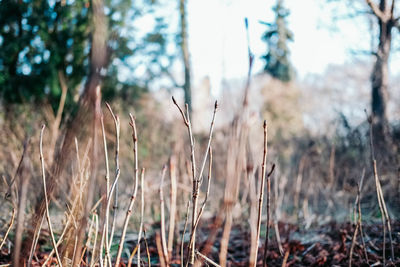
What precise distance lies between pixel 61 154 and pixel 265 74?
1620cm

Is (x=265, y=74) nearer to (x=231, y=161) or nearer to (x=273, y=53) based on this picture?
(x=273, y=53)

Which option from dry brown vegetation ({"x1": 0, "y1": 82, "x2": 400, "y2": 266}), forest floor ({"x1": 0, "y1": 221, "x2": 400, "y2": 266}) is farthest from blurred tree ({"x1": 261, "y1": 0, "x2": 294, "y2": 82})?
forest floor ({"x1": 0, "y1": 221, "x2": 400, "y2": 266})

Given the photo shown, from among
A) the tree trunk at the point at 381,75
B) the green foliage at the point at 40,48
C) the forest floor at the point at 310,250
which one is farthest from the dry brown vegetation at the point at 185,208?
the tree trunk at the point at 381,75

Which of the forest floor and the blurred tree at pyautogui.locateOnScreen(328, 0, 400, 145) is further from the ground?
the blurred tree at pyautogui.locateOnScreen(328, 0, 400, 145)

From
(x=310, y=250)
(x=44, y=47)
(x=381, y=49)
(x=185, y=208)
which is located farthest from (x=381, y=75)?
(x=44, y=47)

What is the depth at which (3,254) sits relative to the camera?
6.75ft

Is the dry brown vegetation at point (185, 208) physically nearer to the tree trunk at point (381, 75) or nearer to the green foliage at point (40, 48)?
the green foliage at point (40, 48)

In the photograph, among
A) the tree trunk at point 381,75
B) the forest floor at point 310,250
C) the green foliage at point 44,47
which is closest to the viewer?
the forest floor at point 310,250

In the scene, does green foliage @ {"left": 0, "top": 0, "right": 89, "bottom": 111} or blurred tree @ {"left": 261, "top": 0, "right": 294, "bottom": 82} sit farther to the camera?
blurred tree @ {"left": 261, "top": 0, "right": 294, "bottom": 82}

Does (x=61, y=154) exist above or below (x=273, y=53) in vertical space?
below

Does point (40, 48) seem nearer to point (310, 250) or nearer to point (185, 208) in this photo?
point (185, 208)

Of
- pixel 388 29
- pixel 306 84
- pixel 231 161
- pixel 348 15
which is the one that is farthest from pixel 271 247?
pixel 306 84

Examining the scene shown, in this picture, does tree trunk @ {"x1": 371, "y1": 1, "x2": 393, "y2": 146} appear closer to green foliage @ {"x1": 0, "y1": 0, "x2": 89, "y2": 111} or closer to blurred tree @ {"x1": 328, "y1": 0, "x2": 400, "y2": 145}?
blurred tree @ {"x1": 328, "y1": 0, "x2": 400, "y2": 145}

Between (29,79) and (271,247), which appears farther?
(29,79)
